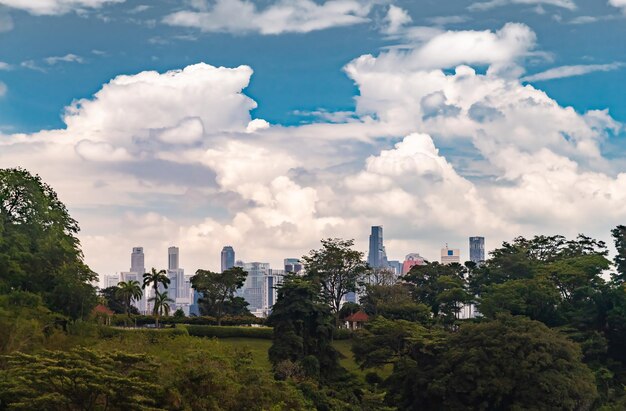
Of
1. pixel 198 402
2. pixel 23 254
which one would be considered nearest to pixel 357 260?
pixel 23 254

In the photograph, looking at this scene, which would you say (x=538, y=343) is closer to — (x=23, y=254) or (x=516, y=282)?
(x=516, y=282)

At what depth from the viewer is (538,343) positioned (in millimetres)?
51500

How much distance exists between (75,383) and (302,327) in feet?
80.2

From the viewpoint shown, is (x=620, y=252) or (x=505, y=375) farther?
(x=620, y=252)

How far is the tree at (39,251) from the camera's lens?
49.8 metres

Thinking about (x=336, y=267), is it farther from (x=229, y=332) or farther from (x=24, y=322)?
(x=24, y=322)

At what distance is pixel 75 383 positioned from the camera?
107 ft

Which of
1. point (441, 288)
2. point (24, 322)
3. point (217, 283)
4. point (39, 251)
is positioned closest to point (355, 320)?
point (441, 288)

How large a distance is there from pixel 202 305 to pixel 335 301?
1715cm

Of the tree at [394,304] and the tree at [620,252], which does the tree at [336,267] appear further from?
the tree at [620,252]

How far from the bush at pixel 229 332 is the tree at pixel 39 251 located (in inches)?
779

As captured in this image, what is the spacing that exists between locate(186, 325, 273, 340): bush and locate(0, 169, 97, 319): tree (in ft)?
64.9

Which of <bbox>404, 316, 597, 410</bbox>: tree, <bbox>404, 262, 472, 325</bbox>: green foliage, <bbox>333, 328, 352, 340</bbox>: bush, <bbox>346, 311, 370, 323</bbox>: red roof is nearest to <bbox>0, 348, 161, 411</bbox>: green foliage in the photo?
<bbox>404, 316, 597, 410</bbox>: tree

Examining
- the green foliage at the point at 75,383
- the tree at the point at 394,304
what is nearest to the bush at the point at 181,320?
the tree at the point at 394,304
